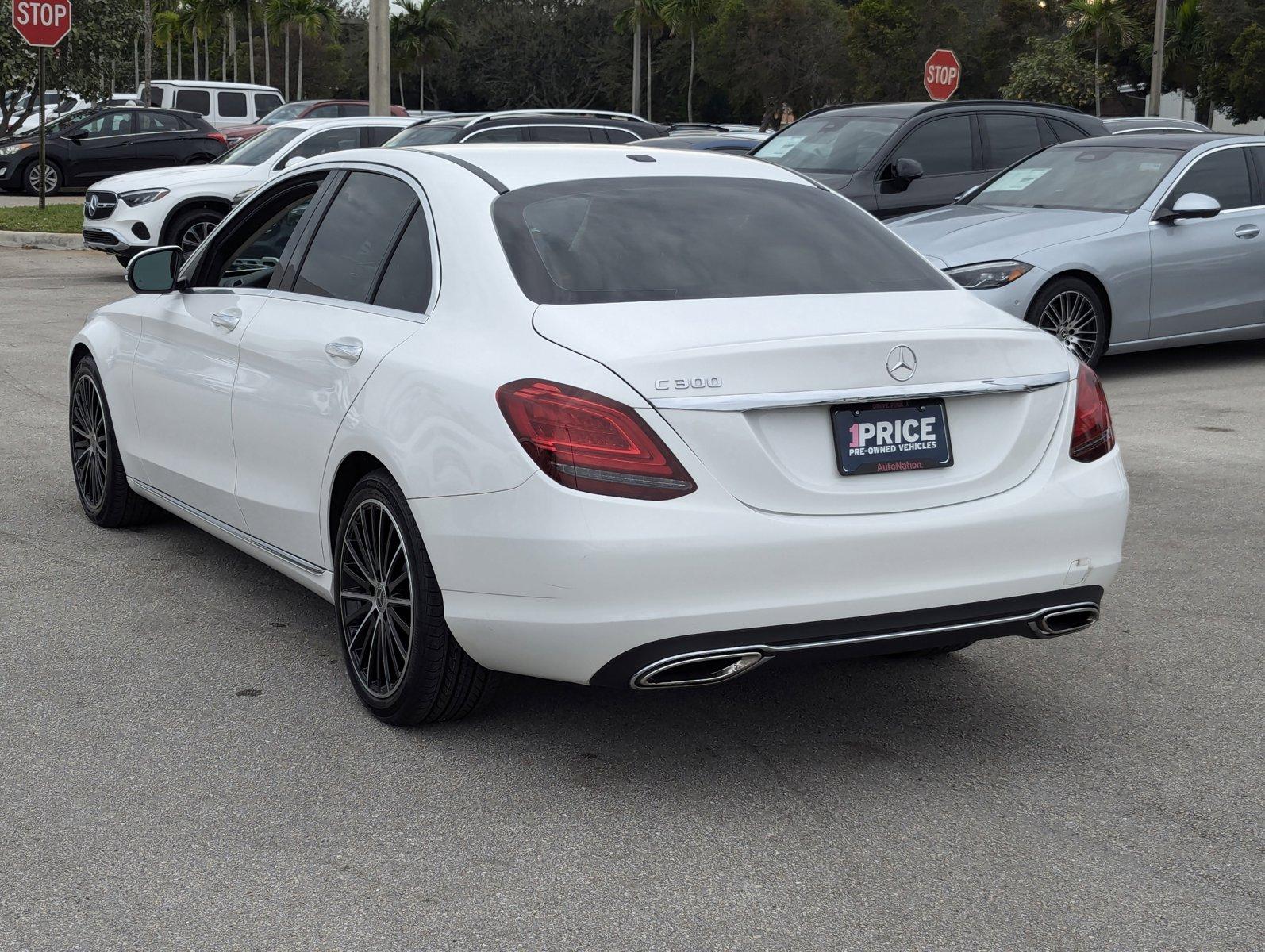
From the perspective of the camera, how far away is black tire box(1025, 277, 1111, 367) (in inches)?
392

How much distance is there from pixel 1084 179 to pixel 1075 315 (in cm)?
145

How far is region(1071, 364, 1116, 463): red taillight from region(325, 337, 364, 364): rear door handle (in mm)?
1930

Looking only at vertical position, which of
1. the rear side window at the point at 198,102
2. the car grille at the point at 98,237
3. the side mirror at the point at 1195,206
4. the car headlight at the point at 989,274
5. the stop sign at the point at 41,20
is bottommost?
the car grille at the point at 98,237

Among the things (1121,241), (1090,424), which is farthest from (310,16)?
(1090,424)

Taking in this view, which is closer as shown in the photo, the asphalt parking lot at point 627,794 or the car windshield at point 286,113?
the asphalt parking lot at point 627,794

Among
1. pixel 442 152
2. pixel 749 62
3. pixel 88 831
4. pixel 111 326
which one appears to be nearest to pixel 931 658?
pixel 442 152

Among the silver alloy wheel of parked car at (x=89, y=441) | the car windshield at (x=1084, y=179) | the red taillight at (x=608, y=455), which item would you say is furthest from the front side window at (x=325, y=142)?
the red taillight at (x=608, y=455)

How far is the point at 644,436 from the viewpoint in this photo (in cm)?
358

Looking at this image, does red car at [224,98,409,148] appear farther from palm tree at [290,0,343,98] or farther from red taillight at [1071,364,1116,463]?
palm tree at [290,0,343,98]

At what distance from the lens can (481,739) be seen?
423 cm

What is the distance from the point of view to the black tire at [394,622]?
4.04 meters

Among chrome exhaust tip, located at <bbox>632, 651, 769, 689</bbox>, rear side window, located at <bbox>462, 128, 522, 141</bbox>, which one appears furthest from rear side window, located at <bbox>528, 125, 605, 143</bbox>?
chrome exhaust tip, located at <bbox>632, 651, 769, 689</bbox>

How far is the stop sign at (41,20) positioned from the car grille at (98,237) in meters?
5.39

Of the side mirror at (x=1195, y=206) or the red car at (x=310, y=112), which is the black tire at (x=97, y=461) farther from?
the red car at (x=310, y=112)
